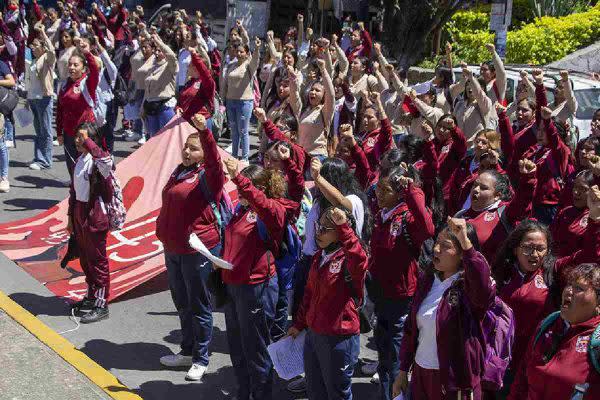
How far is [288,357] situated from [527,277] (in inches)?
63.0

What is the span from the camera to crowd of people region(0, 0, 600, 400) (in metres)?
4.87

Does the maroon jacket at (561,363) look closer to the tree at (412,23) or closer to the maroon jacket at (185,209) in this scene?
the maroon jacket at (185,209)

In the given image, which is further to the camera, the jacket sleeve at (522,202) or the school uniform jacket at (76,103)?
the school uniform jacket at (76,103)

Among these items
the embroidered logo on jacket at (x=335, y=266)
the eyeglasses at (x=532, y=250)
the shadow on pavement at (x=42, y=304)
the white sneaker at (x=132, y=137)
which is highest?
the eyeglasses at (x=532, y=250)

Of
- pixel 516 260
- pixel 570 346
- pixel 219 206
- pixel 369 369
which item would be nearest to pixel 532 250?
pixel 516 260

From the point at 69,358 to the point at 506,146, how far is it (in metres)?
4.40

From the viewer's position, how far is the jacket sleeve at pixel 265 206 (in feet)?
19.7

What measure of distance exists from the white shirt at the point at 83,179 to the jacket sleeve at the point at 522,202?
→ 3.53m

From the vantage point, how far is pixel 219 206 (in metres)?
7.14

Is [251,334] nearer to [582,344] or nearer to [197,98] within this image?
[582,344]

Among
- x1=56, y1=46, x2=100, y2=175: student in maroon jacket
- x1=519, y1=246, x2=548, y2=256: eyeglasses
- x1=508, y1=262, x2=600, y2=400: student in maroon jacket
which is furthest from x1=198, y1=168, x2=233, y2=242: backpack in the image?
x1=56, y1=46, x2=100, y2=175: student in maroon jacket

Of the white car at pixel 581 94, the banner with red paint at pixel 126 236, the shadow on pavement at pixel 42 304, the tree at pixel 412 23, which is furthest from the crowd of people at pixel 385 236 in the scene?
the tree at pixel 412 23

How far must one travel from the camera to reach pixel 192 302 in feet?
23.0

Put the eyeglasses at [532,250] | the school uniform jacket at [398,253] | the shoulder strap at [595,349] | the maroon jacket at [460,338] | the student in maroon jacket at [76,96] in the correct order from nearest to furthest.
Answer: the shoulder strap at [595,349]
the maroon jacket at [460,338]
the eyeglasses at [532,250]
the school uniform jacket at [398,253]
the student in maroon jacket at [76,96]
